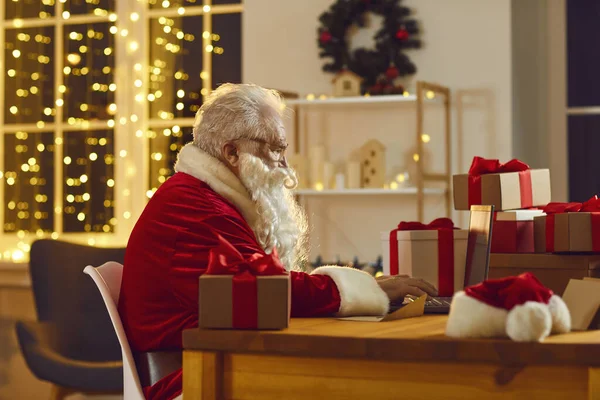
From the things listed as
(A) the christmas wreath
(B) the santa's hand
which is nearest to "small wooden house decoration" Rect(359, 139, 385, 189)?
(A) the christmas wreath

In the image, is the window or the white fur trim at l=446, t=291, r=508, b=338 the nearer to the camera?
the white fur trim at l=446, t=291, r=508, b=338

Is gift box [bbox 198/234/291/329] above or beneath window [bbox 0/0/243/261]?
beneath

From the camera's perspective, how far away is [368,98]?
4.12m

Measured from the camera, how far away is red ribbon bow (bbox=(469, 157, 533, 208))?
6.91 feet

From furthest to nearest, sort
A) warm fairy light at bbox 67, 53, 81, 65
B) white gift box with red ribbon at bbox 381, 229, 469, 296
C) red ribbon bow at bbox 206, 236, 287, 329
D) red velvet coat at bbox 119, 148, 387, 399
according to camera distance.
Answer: warm fairy light at bbox 67, 53, 81, 65, white gift box with red ribbon at bbox 381, 229, 469, 296, red velvet coat at bbox 119, 148, 387, 399, red ribbon bow at bbox 206, 236, 287, 329

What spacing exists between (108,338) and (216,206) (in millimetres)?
2193

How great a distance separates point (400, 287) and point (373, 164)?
7.90 ft

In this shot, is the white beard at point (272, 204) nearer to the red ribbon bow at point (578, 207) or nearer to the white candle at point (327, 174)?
the red ribbon bow at point (578, 207)

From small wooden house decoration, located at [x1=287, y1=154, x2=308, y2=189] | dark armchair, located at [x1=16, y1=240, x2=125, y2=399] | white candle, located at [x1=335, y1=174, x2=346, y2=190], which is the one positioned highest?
small wooden house decoration, located at [x1=287, y1=154, x2=308, y2=189]

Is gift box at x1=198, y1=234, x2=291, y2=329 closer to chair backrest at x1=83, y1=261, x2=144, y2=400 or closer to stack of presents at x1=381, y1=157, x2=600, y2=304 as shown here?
chair backrest at x1=83, y1=261, x2=144, y2=400

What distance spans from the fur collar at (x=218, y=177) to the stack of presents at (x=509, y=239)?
0.35 metres

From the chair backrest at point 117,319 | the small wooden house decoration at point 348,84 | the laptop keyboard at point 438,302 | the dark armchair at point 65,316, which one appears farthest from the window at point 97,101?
the laptop keyboard at point 438,302

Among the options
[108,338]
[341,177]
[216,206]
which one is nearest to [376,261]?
[341,177]

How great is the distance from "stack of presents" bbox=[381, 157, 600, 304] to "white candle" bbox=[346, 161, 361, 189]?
2020mm
